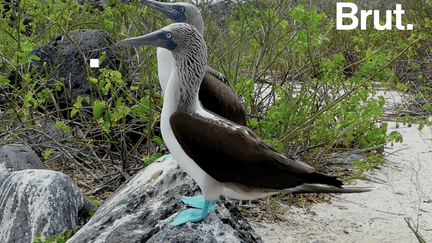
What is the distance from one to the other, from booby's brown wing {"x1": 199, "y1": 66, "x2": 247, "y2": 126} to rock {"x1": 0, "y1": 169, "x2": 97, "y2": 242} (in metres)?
0.95

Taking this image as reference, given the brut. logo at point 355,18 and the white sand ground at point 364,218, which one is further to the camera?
the brut. logo at point 355,18

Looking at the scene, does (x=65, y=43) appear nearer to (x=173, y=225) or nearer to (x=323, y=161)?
(x=323, y=161)

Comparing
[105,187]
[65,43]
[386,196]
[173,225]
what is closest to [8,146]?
[105,187]

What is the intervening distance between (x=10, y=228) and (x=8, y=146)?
0.84 m

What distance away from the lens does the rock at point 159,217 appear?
2021mm

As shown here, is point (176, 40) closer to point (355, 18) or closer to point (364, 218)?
point (364, 218)

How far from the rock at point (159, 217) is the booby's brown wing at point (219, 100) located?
1.17 ft

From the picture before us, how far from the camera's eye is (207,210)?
2061 mm

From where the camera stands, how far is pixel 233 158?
1.83m

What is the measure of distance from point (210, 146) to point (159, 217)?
0.51 m

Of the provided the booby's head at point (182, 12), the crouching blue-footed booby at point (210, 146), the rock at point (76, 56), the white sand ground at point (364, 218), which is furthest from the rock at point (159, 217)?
the rock at point (76, 56)

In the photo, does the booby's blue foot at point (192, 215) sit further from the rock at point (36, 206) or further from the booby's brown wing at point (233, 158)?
the rock at point (36, 206)

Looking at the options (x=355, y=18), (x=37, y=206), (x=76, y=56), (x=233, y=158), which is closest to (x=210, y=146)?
(x=233, y=158)

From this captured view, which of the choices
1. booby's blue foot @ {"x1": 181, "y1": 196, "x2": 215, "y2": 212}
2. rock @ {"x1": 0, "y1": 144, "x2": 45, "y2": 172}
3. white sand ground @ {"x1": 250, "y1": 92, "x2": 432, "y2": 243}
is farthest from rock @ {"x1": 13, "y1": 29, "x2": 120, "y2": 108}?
booby's blue foot @ {"x1": 181, "y1": 196, "x2": 215, "y2": 212}
